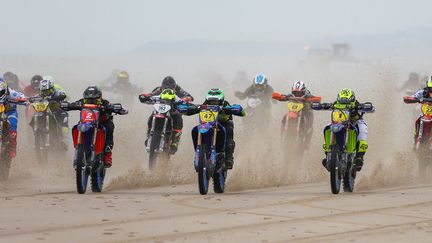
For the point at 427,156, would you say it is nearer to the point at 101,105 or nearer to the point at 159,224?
the point at 101,105

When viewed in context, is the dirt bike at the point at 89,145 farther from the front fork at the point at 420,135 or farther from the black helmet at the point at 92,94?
the front fork at the point at 420,135

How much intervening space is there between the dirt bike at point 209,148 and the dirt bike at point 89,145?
1569 mm

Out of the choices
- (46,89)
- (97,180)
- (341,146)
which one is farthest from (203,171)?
(46,89)

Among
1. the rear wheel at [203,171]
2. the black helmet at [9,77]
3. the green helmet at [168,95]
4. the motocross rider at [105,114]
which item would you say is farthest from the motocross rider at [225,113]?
the black helmet at [9,77]

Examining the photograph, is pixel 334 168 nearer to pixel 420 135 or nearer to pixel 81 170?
pixel 81 170

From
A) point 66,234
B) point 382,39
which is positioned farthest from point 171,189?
point 382,39

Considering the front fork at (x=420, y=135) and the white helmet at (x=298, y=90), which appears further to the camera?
the white helmet at (x=298, y=90)

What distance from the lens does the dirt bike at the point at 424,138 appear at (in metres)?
22.9

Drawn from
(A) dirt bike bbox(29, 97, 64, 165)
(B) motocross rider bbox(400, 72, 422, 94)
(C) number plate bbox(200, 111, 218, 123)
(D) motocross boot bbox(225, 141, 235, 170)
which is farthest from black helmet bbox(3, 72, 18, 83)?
(C) number plate bbox(200, 111, 218, 123)

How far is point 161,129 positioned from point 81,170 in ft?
17.2

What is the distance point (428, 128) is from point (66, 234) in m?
10.4

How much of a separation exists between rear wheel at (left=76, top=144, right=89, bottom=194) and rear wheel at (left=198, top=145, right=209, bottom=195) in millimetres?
1812

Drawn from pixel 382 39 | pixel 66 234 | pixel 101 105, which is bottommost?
pixel 66 234

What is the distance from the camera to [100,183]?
20016mm
